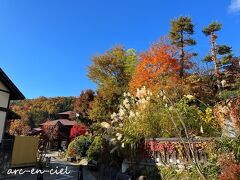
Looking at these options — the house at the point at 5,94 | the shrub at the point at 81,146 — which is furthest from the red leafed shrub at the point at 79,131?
the house at the point at 5,94

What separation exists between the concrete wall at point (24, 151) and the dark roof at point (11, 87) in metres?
2.92

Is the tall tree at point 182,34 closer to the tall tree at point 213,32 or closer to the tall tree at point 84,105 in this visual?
the tall tree at point 213,32

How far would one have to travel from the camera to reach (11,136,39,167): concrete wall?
15172 millimetres

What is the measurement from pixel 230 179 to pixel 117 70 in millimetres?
24354

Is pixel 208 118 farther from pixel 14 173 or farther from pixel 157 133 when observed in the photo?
pixel 14 173

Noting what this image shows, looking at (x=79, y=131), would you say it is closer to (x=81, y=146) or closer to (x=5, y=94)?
(x=81, y=146)

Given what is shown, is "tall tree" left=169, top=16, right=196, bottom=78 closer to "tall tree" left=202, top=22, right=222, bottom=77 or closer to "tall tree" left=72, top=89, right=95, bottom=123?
"tall tree" left=202, top=22, right=222, bottom=77

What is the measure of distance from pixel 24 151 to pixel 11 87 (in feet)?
15.5

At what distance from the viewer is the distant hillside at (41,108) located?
46844 mm

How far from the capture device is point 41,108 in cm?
5050

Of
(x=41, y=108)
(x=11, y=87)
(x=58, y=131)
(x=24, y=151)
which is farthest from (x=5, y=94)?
(x=41, y=108)

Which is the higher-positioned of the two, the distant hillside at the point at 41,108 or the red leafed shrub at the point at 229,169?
the distant hillside at the point at 41,108

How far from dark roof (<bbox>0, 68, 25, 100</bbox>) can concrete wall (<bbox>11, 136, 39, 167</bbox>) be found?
292 centimetres

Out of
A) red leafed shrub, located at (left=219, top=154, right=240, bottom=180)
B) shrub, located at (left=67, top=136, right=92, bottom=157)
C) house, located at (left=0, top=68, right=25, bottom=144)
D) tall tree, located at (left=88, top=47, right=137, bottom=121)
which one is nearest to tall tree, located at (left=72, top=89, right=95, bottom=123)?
tall tree, located at (left=88, top=47, right=137, bottom=121)
